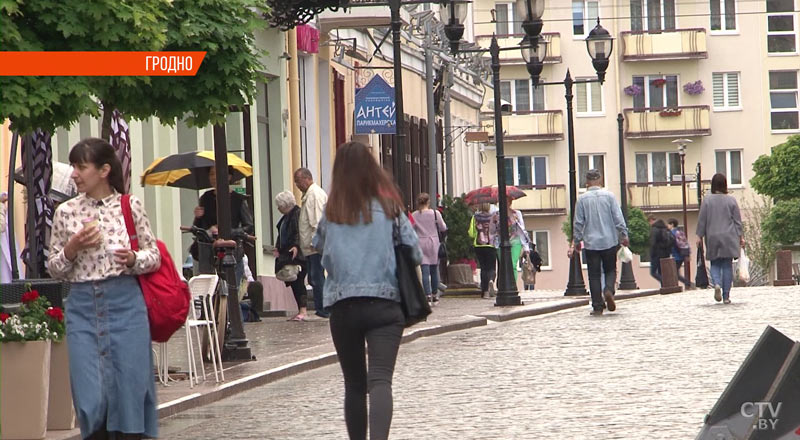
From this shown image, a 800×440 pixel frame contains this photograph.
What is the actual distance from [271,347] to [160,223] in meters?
6.39

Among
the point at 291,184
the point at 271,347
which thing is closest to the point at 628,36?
the point at 291,184

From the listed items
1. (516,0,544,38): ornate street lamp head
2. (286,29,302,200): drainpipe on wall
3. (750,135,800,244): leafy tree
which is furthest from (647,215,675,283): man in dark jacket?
(750,135,800,244): leafy tree

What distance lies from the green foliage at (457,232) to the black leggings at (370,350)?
1022 inches

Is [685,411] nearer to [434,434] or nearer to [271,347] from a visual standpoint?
[434,434]

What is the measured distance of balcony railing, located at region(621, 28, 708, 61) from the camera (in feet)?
252

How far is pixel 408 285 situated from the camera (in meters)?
9.23

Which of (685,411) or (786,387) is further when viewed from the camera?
(685,411)

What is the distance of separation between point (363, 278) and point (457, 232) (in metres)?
26.4

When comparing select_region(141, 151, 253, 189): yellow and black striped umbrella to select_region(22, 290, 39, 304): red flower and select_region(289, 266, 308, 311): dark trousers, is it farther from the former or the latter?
select_region(22, 290, 39, 304): red flower

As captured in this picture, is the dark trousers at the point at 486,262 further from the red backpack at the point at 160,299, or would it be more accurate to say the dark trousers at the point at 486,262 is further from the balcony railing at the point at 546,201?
the balcony railing at the point at 546,201

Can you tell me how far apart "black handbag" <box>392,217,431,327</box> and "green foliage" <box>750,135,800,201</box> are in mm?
59522

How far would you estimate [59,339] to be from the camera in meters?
11.5

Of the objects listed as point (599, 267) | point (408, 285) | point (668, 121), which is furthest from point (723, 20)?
point (408, 285)

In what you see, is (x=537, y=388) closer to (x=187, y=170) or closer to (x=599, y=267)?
(x=187, y=170)
